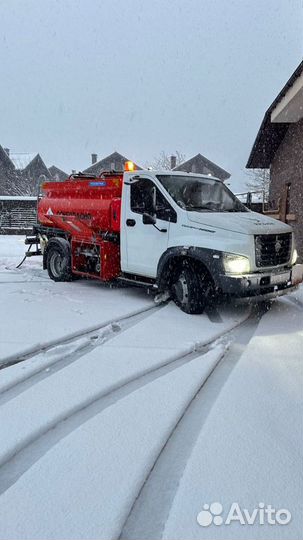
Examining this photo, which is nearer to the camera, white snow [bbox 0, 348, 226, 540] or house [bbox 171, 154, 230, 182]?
white snow [bbox 0, 348, 226, 540]

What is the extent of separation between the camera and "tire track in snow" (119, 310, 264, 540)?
2209 mm

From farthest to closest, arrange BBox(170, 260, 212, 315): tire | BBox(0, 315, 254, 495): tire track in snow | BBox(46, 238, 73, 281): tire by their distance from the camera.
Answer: BBox(46, 238, 73, 281): tire → BBox(170, 260, 212, 315): tire → BBox(0, 315, 254, 495): tire track in snow

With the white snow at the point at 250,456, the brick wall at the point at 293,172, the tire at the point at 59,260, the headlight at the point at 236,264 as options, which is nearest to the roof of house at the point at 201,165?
the brick wall at the point at 293,172

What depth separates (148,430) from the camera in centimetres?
307

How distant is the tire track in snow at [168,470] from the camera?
221 centimetres

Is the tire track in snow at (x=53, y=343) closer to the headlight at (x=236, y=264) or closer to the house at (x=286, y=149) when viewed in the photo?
the headlight at (x=236, y=264)

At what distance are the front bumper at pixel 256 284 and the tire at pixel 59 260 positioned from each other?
13.5 ft

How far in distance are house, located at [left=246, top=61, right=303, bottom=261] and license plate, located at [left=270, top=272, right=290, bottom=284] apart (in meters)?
6.24

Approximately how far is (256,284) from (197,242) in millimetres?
1049

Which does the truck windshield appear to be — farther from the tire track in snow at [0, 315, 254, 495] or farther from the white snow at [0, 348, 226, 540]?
the white snow at [0, 348, 226, 540]

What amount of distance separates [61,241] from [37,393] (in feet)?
19.8

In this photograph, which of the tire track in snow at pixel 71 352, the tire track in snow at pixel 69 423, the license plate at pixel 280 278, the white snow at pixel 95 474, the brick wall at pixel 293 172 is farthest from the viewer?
the brick wall at pixel 293 172

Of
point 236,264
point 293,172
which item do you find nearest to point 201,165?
point 293,172

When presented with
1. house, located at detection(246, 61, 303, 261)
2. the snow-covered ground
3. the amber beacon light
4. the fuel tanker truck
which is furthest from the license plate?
house, located at detection(246, 61, 303, 261)
